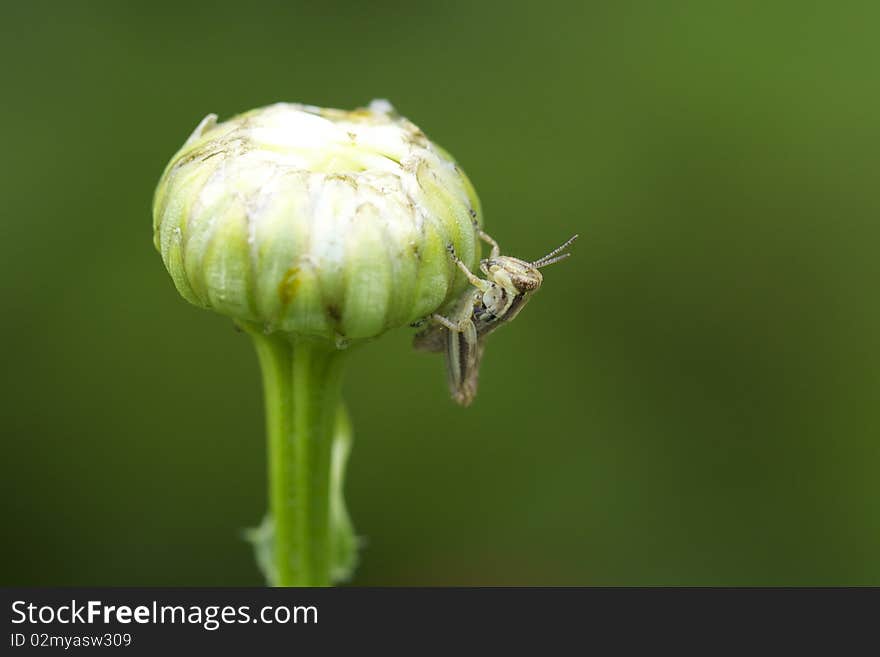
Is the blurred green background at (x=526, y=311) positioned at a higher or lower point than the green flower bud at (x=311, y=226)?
higher

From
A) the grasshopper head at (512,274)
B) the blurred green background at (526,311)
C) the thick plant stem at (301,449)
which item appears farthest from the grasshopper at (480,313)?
the blurred green background at (526,311)

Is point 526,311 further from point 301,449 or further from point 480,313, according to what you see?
point 301,449

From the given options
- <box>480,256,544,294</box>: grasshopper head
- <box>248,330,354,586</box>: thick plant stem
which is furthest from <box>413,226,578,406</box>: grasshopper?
<box>248,330,354,586</box>: thick plant stem

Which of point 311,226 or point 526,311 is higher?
point 526,311

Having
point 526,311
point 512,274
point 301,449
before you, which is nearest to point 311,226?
point 301,449

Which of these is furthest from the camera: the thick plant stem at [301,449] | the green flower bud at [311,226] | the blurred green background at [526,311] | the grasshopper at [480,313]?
the blurred green background at [526,311]

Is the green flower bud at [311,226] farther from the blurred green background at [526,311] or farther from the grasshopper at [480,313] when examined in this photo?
the blurred green background at [526,311]

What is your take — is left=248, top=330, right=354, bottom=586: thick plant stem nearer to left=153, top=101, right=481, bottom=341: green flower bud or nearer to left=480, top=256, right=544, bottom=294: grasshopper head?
left=153, top=101, right=481, bottom=341: green flower bud
